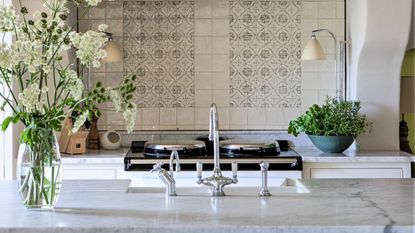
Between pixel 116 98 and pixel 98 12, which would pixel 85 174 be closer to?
pixel 98 12

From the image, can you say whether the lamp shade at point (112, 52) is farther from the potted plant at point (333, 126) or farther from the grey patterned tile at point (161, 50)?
the potted plant at point (333, 126)

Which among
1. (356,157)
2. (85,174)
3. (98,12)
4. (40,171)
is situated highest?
(98,12)

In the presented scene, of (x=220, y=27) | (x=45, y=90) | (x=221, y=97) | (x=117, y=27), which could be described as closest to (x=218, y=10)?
(x=220, y=27)

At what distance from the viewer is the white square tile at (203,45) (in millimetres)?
4230

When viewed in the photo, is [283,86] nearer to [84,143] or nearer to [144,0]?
[144,0]

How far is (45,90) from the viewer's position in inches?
68.4

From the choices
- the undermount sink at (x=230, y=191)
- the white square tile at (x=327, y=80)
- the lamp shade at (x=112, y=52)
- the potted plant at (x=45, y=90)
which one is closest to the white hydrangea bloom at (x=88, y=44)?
the potted plant at (x=45, y=90)

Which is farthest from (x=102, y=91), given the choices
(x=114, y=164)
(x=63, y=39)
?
(x=114, y=164)

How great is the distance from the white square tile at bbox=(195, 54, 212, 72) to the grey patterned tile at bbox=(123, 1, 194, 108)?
0.04m

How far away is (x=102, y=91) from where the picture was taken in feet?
5.73

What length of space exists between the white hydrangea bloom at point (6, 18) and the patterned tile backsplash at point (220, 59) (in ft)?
8.08

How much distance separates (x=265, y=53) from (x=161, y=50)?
0.76 metres

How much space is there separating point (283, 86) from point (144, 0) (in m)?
1.19

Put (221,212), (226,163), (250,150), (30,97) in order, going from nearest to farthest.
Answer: (30,97) → (221,212) → (226,163) → (250,150)
